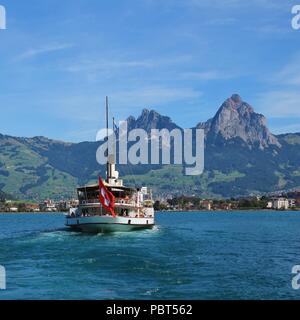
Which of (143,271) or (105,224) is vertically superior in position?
(105,224)

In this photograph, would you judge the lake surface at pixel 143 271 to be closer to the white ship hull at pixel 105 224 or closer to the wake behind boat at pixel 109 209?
the white ship hull at pixel 105 224

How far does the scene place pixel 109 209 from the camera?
7712cm

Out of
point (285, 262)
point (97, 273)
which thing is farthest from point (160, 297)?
point (285, 262)

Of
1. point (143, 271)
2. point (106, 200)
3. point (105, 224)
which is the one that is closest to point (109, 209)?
point (106, 200)

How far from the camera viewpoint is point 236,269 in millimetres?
42594

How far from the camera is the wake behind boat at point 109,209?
249 ft

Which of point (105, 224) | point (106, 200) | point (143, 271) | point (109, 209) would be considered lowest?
point (143, 271)

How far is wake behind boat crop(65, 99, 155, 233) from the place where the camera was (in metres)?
75.9

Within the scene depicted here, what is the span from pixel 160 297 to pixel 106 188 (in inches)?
1970

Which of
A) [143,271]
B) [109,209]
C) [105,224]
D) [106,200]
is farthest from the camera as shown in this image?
[109,209]

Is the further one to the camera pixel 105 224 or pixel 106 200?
pixel 106 200

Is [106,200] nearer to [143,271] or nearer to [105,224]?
[105,224]

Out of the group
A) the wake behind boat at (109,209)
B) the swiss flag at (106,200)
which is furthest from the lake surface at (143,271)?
the swiss flag at (106,200)
